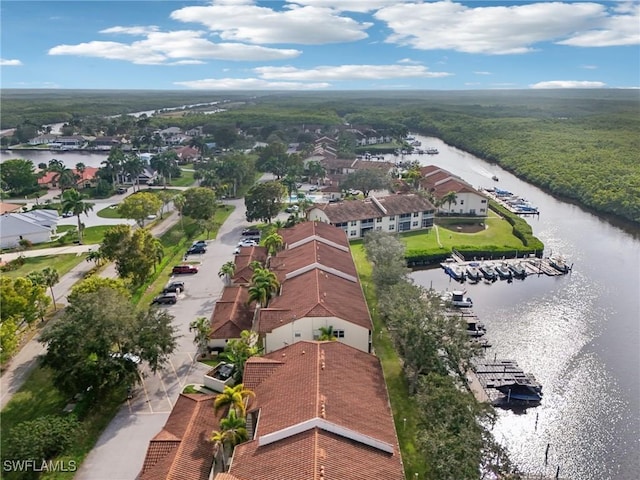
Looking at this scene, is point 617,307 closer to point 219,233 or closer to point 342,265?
point 342,265

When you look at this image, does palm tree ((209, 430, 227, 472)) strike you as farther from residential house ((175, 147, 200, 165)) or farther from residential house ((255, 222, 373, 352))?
residential house ((175, 147, 200, 165))

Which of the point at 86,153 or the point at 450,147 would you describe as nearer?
the point at 86,153

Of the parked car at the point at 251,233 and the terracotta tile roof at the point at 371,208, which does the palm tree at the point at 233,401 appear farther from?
the parked car at the point at 251,233

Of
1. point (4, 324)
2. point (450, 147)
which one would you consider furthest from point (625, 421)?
point (450, 147)

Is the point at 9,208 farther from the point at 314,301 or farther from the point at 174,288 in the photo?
the point at 314,301

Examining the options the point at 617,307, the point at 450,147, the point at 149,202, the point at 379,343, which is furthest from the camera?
the point at 450,147

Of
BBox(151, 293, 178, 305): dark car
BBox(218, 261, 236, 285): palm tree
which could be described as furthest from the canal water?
BBox(151, 293, 178, 305): dark car

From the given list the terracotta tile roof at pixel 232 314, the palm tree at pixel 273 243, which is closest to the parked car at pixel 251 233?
the palm tree at pixel 273 243
